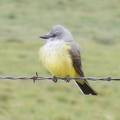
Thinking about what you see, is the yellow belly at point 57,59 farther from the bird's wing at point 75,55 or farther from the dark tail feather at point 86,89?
the dark tail feather at point 86,89

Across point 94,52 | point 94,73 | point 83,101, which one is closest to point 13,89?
point 83,101

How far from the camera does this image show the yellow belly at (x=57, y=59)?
903 centimetres

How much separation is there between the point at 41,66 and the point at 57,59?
46.1ft

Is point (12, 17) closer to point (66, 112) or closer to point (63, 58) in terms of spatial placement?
point (66, 112)

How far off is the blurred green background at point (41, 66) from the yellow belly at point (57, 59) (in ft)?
25.8

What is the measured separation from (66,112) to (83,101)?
4.15 ft

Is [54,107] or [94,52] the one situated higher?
[94,52]

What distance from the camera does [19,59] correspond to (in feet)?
80.6

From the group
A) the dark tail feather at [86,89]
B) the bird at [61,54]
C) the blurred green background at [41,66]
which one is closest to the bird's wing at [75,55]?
the bird at [61,54]

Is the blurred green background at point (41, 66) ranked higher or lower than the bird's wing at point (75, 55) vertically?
higher

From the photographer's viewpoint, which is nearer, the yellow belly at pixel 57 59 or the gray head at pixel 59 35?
the yellow belly at pixel 57 59

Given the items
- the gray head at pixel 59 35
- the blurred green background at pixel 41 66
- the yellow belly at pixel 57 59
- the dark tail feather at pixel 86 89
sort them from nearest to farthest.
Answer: the yellow belly at pixel 57 59
the gray head at pixel 59 35
the dark tail feather at pixel 86 89
the blurred green background at pixel 41 66

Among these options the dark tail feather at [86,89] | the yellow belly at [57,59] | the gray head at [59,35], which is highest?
→ the gray head at [59,35]

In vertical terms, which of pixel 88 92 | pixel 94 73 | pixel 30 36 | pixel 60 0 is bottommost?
pixel 88 92
